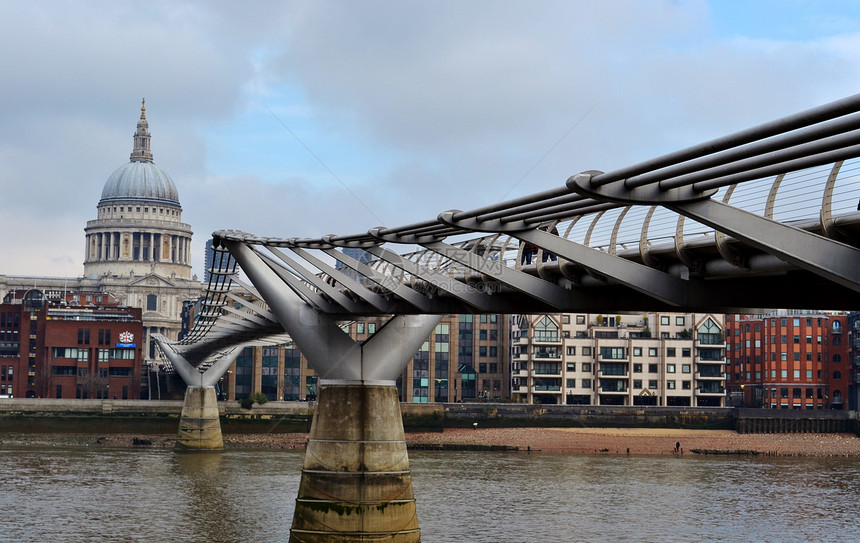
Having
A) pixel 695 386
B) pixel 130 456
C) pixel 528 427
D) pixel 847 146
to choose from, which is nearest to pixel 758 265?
pixel 847 146

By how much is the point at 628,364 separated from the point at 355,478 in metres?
79.0

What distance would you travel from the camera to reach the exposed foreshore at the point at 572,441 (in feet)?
281

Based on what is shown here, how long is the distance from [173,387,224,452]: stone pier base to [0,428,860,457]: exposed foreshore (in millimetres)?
3548

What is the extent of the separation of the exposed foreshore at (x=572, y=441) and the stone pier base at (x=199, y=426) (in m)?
3.55

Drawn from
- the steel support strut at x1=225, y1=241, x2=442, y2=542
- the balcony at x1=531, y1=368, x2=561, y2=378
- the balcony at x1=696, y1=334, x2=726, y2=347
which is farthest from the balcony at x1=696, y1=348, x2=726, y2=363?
the steel support strut at x1=225, y1=241, x2=442, y2=542

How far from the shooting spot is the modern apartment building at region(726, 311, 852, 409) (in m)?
113

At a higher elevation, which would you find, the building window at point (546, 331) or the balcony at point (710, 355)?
the building window at point (546, 331)

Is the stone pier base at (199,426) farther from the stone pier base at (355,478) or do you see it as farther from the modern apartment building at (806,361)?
the modern apartment building at (806,361)

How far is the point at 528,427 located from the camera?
3834 inches

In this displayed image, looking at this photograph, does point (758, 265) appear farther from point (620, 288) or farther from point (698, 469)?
point (698, 469)

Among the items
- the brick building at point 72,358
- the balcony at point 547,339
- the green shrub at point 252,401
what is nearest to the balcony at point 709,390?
the balcony at point 547,339

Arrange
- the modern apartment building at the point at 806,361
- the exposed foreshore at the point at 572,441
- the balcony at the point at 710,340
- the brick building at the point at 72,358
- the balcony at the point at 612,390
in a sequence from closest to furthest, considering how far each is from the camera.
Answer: the exposed foreshore at the point at 572,441, the balcony at the point at 710,340, the balcony at the point at 612,390, the modern apartment building at the point at 806,361, the brick building at the point at 72,358

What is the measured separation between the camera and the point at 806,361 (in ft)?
375

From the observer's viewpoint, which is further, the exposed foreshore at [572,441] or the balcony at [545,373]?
the balcony at [545,373]
